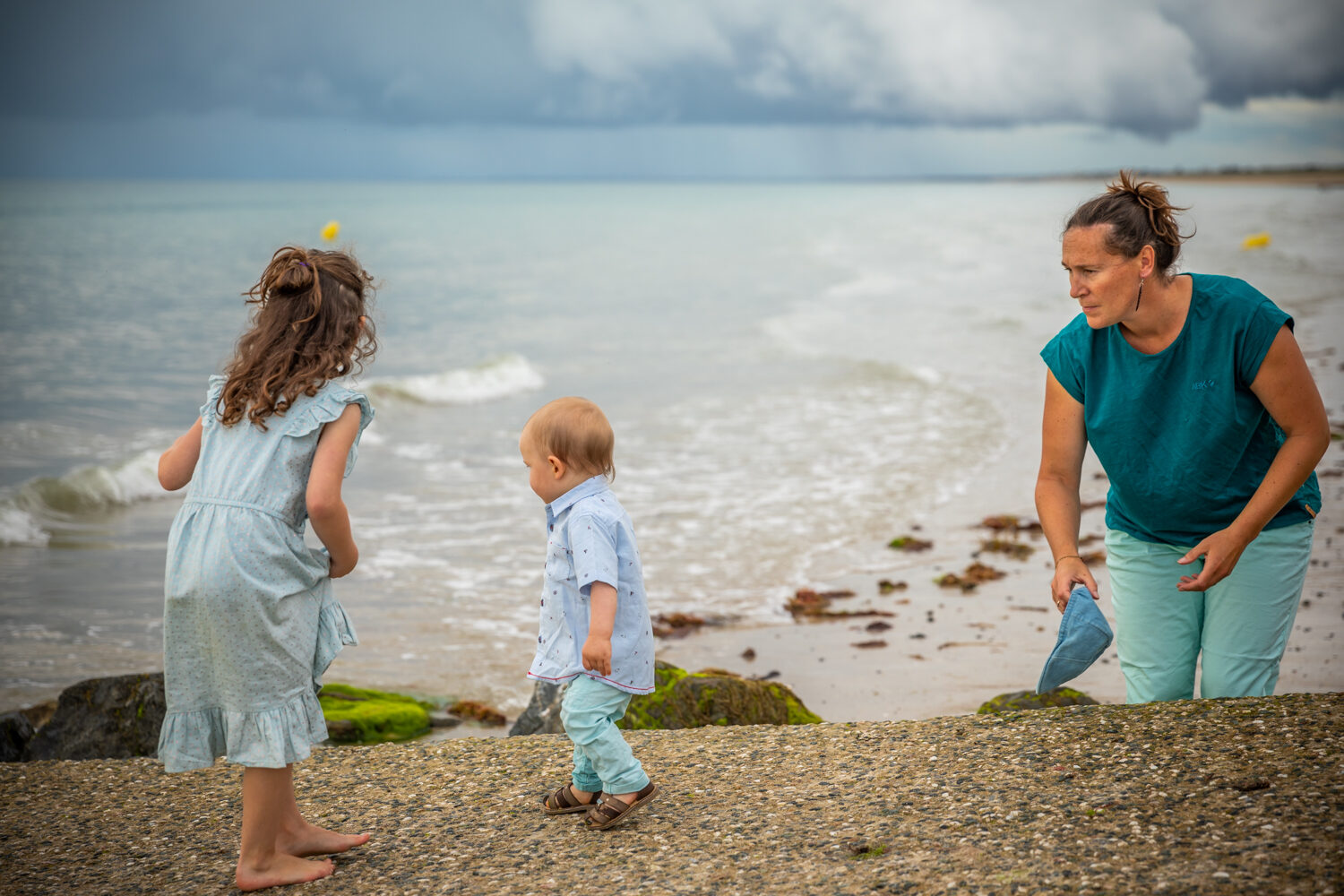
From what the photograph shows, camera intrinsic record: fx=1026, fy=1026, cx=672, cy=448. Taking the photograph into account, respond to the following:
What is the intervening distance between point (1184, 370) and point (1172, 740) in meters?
1.37

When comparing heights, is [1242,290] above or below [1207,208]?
below

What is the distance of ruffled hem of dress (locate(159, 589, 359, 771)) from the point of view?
3242 millimetres

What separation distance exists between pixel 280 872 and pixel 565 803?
101 cm

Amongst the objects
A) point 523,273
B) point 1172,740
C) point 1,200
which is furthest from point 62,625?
point 1,200

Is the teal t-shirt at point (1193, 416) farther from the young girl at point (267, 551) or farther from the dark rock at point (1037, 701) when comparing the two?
the young girl at point (267, 551)

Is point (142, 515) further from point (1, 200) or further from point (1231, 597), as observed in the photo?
point (1, 200)

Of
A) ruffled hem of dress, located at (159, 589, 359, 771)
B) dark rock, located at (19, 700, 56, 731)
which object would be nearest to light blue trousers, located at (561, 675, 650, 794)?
ruffled hem of dress, located at (159, 589, 359, 771)

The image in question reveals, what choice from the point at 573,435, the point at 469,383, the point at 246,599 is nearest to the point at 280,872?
the point at 246,599

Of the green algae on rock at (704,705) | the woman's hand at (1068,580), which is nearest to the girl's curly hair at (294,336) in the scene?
the woman's hand at (1068,580)

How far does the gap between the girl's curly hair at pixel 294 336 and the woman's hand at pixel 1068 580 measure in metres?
2.56

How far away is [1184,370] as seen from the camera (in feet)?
11.6

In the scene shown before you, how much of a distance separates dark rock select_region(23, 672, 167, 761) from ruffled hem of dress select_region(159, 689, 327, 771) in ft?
8.93

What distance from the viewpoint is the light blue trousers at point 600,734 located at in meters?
3.44

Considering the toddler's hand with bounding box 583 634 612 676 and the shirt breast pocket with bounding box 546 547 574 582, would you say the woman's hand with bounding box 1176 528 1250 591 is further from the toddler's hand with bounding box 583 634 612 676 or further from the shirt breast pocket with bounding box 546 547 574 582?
the shirt breast pocket with bounding box 546 547 574 582
